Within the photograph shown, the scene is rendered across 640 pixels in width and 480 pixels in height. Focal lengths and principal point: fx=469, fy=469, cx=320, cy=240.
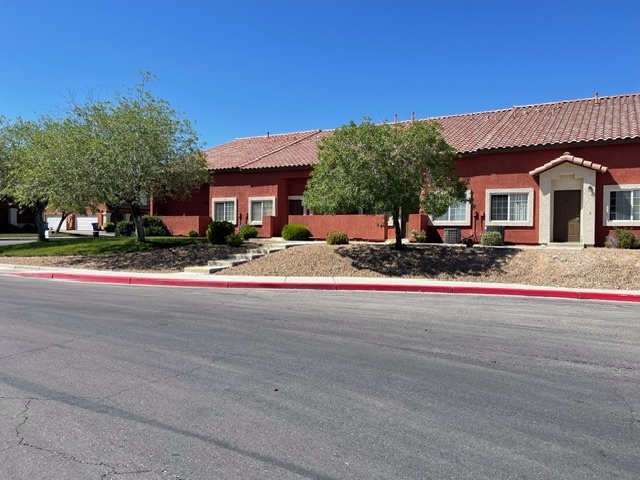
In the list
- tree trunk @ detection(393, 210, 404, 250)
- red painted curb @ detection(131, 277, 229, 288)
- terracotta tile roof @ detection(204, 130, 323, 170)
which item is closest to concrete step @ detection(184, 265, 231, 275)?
red painted curb @ detection(131, 277, 229, 288)

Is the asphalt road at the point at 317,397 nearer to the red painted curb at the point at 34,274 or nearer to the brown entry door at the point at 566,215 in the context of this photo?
the red painted curb at the point at 34,274

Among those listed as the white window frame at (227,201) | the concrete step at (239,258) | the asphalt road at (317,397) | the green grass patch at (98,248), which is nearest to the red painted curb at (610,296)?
the asphalt road at (317,397)

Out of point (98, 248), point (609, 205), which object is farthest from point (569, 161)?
point (98, 248)

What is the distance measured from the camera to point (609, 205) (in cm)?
1911

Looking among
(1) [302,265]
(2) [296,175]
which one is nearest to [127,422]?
(1) [302,265]

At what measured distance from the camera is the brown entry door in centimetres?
2008

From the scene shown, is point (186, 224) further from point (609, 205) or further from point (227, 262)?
point (609, 205)

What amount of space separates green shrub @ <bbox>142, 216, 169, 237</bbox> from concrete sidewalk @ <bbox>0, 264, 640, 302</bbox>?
10.8 metres

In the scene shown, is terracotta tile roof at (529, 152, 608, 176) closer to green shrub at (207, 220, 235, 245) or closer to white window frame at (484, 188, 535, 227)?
white window frame at (484, 188, 535, 227)

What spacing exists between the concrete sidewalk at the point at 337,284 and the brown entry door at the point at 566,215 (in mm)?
7963

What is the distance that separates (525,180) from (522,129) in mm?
3342

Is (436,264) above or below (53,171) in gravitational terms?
below

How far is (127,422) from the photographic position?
166 inches

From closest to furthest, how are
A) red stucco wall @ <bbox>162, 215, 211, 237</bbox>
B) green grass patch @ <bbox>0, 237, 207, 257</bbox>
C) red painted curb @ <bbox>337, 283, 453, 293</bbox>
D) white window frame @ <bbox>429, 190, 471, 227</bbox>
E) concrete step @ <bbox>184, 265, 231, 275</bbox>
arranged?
red painted curb @ <bbox>337, 283, 453, 293</bbox> < concrete step @ <bbox>184, 265, 231, 275</bbox> < white window frame @ <bbox>429, 190, 471, 227</bbox> < green grass patch @ <bbox>0, 237, 207, 257</bbox> < red stucco wall @ <bbox>162, 215, 211, 237</bbox>
